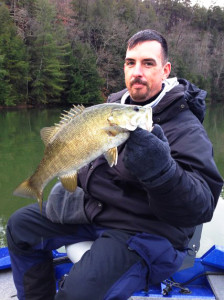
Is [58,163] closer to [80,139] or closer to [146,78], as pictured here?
[80,139]

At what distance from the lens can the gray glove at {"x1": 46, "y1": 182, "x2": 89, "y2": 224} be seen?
8.01ft

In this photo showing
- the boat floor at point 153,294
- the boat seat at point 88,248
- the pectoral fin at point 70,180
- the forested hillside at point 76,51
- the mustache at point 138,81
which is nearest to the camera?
the pectoral fin at point 70,180

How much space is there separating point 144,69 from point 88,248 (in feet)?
4.96

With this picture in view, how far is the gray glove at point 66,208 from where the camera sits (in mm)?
2441

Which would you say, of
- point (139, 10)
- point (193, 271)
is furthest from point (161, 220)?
point (139, 10)

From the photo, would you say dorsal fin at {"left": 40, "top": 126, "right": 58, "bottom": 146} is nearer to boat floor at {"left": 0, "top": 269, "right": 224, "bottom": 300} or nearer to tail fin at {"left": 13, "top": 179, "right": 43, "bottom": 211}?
tail fin at {"left": 13, "top": 179, "right": 43, "bottom": 211}

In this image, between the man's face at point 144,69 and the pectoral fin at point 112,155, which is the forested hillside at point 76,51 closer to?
the man's face at point 144,69

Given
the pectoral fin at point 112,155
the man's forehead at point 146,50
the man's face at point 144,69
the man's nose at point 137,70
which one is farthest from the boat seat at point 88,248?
the man's forehead at point 146,50

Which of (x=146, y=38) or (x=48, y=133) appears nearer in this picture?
(x=48, y=133)

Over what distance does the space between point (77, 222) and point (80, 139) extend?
2.47 feet

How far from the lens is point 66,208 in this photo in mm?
2488

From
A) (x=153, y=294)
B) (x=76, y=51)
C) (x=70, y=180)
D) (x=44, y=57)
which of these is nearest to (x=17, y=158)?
(x=153, y=294)

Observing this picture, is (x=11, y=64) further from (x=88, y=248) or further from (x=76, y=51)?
(x=88, y=248)

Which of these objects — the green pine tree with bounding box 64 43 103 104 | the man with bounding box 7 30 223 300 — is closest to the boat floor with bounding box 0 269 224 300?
the man with bounding box 7 30 223 300
